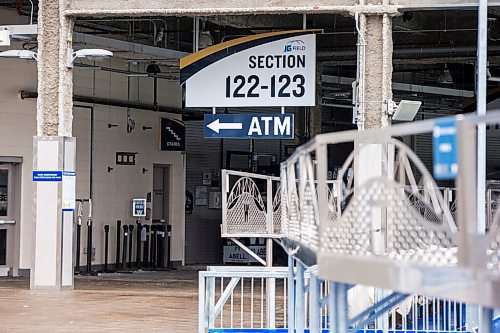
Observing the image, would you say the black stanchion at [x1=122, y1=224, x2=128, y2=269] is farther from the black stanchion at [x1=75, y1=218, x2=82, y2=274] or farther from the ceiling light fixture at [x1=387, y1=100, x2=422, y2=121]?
the ceiling light fixture at [x1=387, y1=100, x2=422, y2=121]

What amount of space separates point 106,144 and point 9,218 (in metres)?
3.44

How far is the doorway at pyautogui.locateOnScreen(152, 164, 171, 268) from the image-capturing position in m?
28.0

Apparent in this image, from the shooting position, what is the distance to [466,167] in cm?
505

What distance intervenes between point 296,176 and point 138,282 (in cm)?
1425

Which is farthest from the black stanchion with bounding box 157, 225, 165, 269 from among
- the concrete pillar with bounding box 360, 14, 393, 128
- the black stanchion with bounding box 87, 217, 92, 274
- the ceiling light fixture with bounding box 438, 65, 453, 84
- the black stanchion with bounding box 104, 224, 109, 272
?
the concrete pillar with bounding box 360, 14, 393, 128

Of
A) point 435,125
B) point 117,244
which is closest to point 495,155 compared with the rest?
point 117,244

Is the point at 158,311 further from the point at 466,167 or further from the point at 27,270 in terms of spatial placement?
the point at 466,167

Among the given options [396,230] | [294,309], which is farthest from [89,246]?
[396,230]

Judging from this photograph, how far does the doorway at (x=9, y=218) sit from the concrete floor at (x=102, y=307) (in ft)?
4.07

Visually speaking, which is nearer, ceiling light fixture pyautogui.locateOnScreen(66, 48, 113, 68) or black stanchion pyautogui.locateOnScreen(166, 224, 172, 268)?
ceiling light fixture pyautogui.locateOnScreen(66, 48, 113, 68)

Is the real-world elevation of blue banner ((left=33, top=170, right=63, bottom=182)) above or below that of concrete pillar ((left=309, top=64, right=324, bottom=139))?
below

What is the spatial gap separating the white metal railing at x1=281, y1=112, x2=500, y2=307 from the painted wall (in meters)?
15.6

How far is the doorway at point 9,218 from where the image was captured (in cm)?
2406

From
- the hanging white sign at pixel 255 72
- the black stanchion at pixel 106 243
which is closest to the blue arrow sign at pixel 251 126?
the hanging white sign at pixel 255 72
